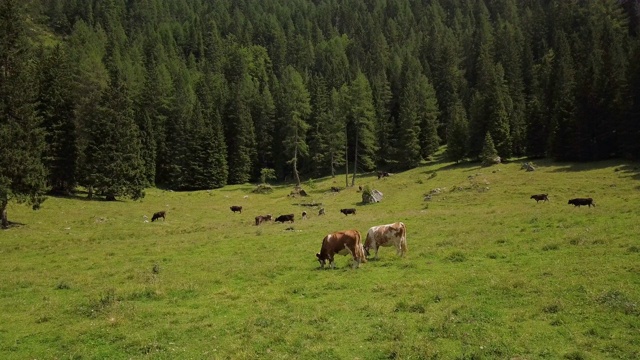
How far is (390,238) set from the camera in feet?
72.4

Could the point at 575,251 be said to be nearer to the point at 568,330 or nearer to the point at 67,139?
the point at 568,330

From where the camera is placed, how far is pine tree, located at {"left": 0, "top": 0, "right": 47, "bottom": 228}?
36750mm

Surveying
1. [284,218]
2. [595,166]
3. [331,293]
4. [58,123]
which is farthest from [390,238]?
[58,123]

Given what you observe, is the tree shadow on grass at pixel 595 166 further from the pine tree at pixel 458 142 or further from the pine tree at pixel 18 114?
the pine tree at pixel 18 114

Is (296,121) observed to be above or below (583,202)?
above

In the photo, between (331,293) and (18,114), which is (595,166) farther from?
(18,114)

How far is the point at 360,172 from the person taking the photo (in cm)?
8750

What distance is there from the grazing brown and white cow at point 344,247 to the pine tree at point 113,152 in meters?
46.0

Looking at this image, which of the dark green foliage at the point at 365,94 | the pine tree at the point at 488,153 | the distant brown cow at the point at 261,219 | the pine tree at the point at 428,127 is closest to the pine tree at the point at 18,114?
the dark green foliage at the point at 365,94

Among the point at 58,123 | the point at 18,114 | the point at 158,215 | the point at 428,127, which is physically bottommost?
the point at 158,215

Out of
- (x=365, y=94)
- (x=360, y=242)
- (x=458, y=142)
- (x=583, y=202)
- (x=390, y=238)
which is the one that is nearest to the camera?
(x=360, y=242)

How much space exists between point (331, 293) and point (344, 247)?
4.43 metres

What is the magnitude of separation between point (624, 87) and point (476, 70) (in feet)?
181

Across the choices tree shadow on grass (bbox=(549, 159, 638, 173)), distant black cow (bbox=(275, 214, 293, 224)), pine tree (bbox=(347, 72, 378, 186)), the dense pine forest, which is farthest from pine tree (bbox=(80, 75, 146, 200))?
tree shadow on grass (bbox=(549, 159, 638, 173))
